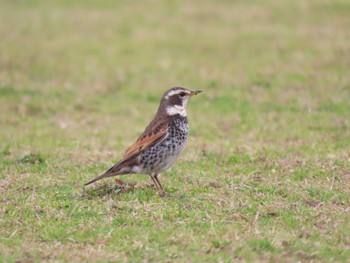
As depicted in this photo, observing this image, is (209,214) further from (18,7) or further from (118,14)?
(18,7)

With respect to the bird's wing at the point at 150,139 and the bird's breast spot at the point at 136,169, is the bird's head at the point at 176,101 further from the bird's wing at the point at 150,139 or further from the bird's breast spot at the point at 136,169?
the bird's breast spot at the point at 136,169

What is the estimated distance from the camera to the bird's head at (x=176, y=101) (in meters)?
9.64

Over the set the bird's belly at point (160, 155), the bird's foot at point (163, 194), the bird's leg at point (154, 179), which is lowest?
the bird's foot at point (163, 194)

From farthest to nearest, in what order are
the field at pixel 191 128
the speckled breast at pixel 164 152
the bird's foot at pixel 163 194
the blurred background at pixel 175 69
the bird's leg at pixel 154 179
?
the blurred background at pixel 175 69 < the bird's leg at pixel 154 179 < the speckled breast at pixel 164 152 < the bird's foot at pixel 163 194 < the field at pixel 191 128

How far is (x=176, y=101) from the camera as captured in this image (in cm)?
973

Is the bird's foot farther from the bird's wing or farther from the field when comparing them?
the bird's wing

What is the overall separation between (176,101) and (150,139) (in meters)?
0.71

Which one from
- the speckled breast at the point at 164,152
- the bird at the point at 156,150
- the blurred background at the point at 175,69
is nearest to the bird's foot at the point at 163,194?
the bird at the point at 156,150

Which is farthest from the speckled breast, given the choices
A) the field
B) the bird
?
the field

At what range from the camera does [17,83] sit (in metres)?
17.6

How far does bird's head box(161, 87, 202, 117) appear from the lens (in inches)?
380

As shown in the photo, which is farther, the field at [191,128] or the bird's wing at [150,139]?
the bird's wing at [150,139]

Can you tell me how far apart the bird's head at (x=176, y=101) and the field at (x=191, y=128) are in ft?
3.14

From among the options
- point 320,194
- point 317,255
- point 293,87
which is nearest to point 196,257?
point 317,255
